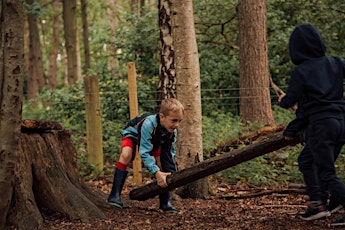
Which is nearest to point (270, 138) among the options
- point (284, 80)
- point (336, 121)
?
point (336, 121)

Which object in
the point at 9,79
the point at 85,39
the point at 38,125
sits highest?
the point at 85,39

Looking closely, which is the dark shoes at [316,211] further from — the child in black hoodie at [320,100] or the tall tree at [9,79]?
the tall tree at [9,79]

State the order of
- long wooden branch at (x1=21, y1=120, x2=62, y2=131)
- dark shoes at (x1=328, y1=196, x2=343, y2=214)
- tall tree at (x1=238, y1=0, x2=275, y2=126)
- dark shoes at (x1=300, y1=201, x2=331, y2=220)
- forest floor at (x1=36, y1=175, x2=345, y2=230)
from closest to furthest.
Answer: dark shoes at (x1=300, y1=201, x2=331, y2=220) → forest floor at (x1=36, y1=175, x2=345, y2=230) → dark shoes at (x1=328, y1=196, x2=343, y2=214) → long wooden branch at (x1=21, y1=120, x2=62, y2=131) → tall tree at (x1=238, y1=0, x2=275, y2=126)

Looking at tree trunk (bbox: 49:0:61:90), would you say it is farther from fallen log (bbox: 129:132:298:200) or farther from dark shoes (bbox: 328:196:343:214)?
dark shoes (bbox: 328:196:343:214)

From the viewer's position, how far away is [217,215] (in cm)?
645

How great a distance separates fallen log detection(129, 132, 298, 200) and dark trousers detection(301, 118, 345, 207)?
17.6 inches

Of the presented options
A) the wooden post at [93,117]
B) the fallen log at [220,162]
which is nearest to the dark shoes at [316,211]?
the fallen log at [220,162]

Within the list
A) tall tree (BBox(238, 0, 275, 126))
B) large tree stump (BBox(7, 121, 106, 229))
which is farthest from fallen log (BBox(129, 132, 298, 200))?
tall tree (BBox(238, 0, 275, 126))

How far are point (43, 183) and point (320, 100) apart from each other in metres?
2.76

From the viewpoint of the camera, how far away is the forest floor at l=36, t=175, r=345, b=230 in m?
5.56

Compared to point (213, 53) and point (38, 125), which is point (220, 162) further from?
point (213, 53)

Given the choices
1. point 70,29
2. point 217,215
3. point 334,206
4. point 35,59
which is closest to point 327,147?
point 334,206

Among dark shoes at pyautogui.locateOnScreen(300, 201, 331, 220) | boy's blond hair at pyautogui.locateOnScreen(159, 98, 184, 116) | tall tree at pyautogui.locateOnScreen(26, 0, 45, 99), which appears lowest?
dark shoes at pyautogui.locateOnScreen(300, 201, 331, 220)

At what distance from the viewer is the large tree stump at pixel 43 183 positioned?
561cm
